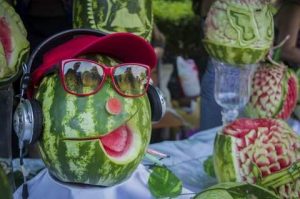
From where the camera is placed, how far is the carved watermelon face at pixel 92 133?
0.87 metres

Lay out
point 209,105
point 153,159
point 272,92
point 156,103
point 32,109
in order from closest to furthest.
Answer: point 32,109, point 156,103, point 153,159, point 272,92, point 209,105

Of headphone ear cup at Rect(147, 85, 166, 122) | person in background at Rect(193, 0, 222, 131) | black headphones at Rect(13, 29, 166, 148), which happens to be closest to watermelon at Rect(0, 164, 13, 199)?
black headphones at Rect(13, 29, 166, 148)

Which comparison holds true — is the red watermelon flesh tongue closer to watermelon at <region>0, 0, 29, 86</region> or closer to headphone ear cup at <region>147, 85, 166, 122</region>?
headphone ear cup at <region>147, 85, 166, 122</region>

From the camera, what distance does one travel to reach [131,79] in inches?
35.7

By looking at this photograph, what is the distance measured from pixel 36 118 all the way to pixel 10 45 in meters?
0.25

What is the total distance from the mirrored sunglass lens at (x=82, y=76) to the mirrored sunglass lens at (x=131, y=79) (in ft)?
0.11

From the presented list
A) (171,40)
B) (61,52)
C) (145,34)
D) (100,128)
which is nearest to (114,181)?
(100,128)

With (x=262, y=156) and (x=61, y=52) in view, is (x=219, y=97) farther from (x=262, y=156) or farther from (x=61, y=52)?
(x=61, y=52)

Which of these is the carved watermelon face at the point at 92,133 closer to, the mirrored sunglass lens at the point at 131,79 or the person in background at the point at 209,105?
the mirrored sunglass lens at the point at 131,79

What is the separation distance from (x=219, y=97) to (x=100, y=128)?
79cm

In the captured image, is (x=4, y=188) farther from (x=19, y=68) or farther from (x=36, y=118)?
(x=19, y=68)

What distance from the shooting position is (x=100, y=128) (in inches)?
34.2

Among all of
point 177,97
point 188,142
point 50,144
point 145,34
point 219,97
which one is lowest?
point 177,97

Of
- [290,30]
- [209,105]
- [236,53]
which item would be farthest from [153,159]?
[290,30]
